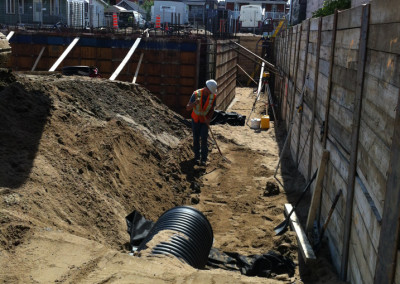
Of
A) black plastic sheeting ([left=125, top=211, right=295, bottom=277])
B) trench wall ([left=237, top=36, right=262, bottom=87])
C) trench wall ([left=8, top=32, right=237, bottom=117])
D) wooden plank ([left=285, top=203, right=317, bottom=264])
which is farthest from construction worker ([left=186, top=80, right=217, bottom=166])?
trench wall ([left=237, top=36, right=262, bottom=87])

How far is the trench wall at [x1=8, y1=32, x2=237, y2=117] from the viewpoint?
1603 centimetres

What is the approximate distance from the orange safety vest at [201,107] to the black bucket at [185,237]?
526 cm

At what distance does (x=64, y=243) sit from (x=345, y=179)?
311 centimetres

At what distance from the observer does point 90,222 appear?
635cm

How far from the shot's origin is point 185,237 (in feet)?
18.3

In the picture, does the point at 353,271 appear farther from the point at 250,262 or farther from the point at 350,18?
the point at 350,18

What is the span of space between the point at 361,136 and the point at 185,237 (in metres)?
2.28

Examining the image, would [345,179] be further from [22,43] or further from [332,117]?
[22,43]

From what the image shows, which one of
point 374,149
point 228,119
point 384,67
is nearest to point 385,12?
point 384,67

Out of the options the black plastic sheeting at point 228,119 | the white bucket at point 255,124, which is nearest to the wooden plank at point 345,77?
the white bucket at point 255,124

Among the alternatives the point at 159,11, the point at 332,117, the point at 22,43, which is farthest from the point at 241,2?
the point at 332,117

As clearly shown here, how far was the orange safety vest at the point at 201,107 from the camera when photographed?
1120 cm

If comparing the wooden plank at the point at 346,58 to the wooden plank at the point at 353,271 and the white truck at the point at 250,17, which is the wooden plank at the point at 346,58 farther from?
the white truck at the point at 250,17

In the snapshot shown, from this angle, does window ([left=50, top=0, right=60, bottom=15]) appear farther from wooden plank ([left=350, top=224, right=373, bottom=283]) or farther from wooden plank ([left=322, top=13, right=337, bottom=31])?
wooden plank ([left=350, top=224, right=373, bottom=283])
